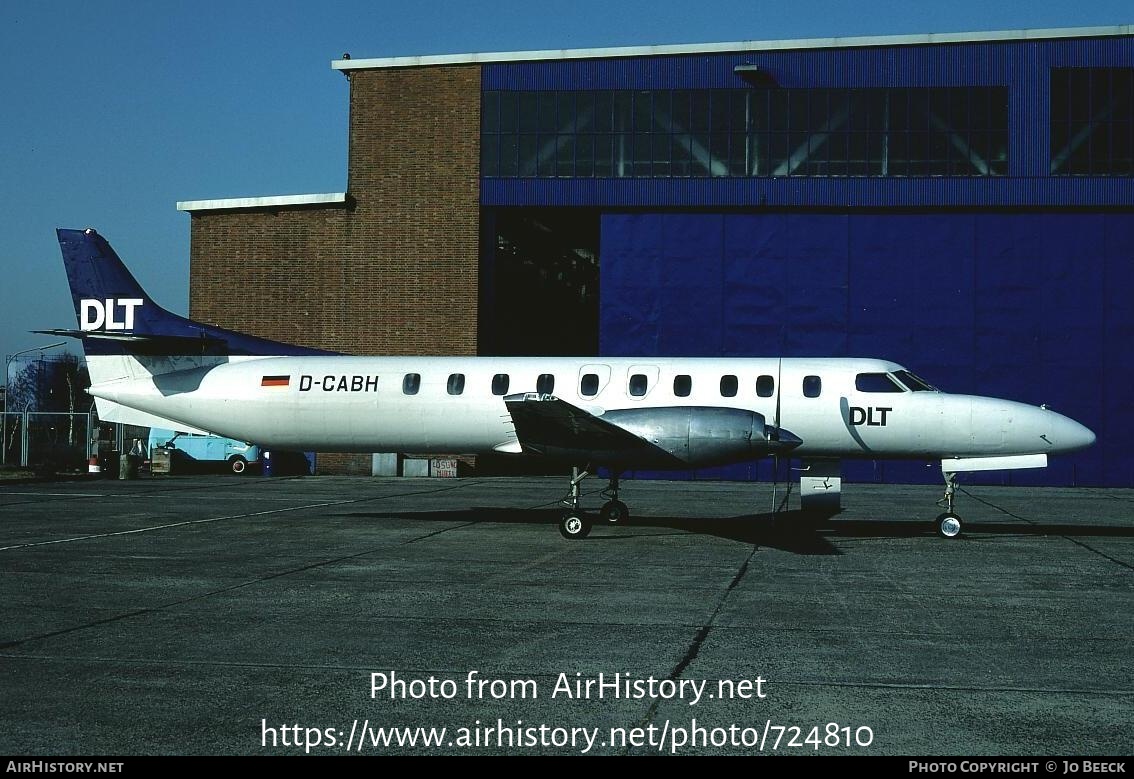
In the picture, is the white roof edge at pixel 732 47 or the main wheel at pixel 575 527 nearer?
the main wheel at pixel 575 527

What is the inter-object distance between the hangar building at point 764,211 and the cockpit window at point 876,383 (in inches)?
684

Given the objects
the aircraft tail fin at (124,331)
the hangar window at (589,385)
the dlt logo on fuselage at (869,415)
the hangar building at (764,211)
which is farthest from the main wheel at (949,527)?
the hangar building at (764,211)

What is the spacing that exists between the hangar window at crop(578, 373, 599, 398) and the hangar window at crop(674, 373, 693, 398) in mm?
1459

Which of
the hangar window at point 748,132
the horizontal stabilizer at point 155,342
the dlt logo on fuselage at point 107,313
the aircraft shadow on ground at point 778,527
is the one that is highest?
the hangar window at point 748,132

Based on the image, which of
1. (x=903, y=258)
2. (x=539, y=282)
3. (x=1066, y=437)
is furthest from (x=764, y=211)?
(x=1066, y=437)

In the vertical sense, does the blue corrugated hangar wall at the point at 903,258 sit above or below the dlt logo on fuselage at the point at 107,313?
above

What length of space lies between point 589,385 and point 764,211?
64.2ft

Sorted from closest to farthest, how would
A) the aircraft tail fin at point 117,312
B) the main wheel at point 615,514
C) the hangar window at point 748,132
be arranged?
1. the main wheel at point 615,514
2. the aircraft tail fin at point 117,312
3. the hangar window at point 748,132

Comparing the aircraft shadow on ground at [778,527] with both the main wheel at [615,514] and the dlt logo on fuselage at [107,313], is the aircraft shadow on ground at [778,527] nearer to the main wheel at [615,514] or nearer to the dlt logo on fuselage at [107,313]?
the main wheel at [615,514]

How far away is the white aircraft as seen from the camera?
57.7ft

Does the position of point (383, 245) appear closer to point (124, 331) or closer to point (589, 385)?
point (124, 331)

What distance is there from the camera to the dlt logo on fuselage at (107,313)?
21844 mm

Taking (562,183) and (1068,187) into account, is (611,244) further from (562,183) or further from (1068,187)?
(1068,187)
